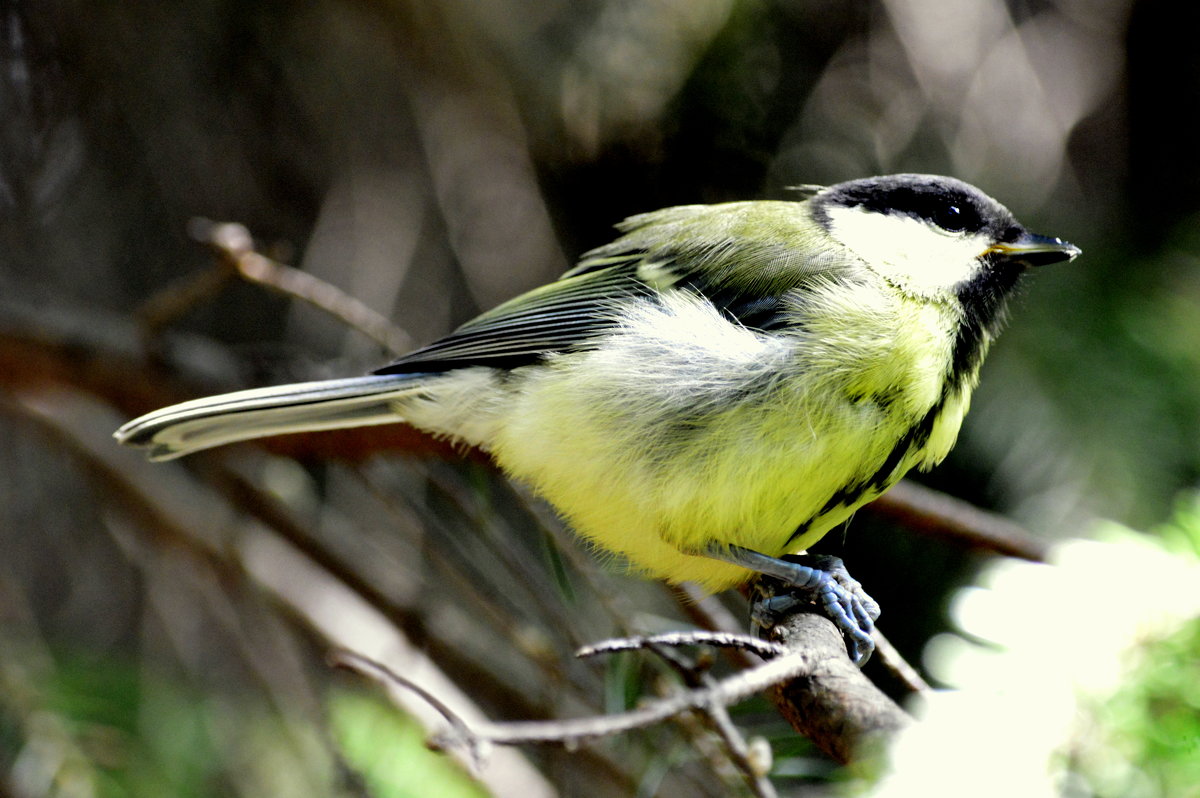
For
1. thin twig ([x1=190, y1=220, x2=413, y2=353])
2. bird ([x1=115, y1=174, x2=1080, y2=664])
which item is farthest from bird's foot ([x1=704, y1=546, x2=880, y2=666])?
thin twig ([x1=190, y1=220, x2=413, y2=353])

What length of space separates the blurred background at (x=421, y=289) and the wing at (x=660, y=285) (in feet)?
0.72

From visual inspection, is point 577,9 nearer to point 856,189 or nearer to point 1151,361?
point 856,189

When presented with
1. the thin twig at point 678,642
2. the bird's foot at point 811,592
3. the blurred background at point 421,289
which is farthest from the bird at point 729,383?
the thin twig at point 678,642

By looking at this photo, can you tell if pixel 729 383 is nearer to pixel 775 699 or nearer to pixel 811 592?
pixel 811 592

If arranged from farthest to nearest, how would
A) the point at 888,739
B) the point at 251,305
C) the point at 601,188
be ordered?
the point at 251,305 < the point at 601,188 < the point at 888,739

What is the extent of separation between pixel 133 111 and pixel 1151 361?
6.75 feet

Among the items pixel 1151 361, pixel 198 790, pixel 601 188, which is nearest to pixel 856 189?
pixel 1151 361

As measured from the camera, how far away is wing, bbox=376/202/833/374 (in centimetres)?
153

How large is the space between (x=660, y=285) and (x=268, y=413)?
65 cm

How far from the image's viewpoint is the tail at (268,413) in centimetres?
145

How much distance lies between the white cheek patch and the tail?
754mm

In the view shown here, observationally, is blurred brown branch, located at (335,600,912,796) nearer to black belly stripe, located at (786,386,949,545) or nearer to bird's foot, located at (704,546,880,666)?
bird's foot, located at (704,546,880,666)

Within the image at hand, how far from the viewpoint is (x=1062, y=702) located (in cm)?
86

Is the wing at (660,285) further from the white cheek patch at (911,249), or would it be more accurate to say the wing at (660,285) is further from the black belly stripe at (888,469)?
the black belly stripe at (888,469)
